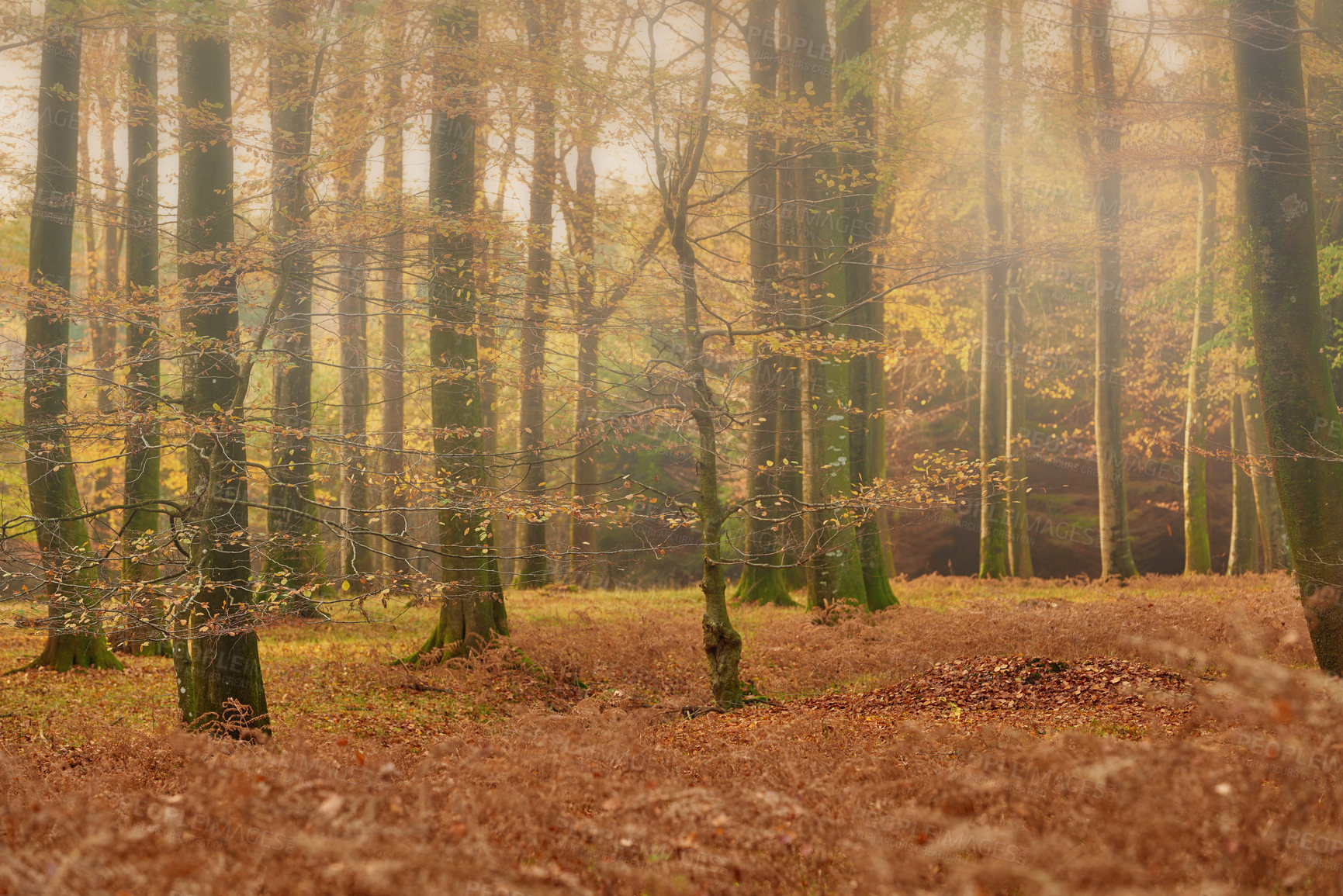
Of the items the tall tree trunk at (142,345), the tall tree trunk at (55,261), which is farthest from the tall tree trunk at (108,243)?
the tall tree trunk at (55,261)

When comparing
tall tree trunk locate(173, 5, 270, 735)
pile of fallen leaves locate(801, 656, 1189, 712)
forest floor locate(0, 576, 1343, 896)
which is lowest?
pile of fallen leaves locate(801, 656, 1189, 712)

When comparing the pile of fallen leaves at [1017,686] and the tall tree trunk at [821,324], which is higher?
the tall tree trunk at [821,324]

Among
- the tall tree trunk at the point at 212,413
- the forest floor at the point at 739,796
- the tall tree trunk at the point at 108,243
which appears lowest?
the forest floor at the point at 739,796

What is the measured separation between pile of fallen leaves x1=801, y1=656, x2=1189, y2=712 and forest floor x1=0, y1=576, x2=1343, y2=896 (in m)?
0.05

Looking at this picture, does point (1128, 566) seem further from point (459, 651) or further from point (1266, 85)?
point (459, 651)

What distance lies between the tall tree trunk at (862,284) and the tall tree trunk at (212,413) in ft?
27.5

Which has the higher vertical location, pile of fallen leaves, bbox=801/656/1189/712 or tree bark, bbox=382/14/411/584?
tree bark, bbox=382/14/411/584

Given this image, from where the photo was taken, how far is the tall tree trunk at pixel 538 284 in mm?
9789

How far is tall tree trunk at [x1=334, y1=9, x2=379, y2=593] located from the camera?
705 cm

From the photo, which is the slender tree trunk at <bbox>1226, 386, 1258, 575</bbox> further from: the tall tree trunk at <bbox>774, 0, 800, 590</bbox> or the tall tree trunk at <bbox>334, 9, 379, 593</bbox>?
the tall tree trunk at <bbox>334, 9, 379, 593</bbox>

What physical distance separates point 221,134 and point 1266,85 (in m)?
9.75

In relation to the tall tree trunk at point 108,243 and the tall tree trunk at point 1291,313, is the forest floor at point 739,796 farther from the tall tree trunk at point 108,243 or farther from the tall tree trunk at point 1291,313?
the tall tree trunk at point 108,243

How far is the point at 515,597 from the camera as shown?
17.2 meters

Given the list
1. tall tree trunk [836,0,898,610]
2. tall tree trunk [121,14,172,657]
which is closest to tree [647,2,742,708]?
tall tree trunk [836,0,898,610]
